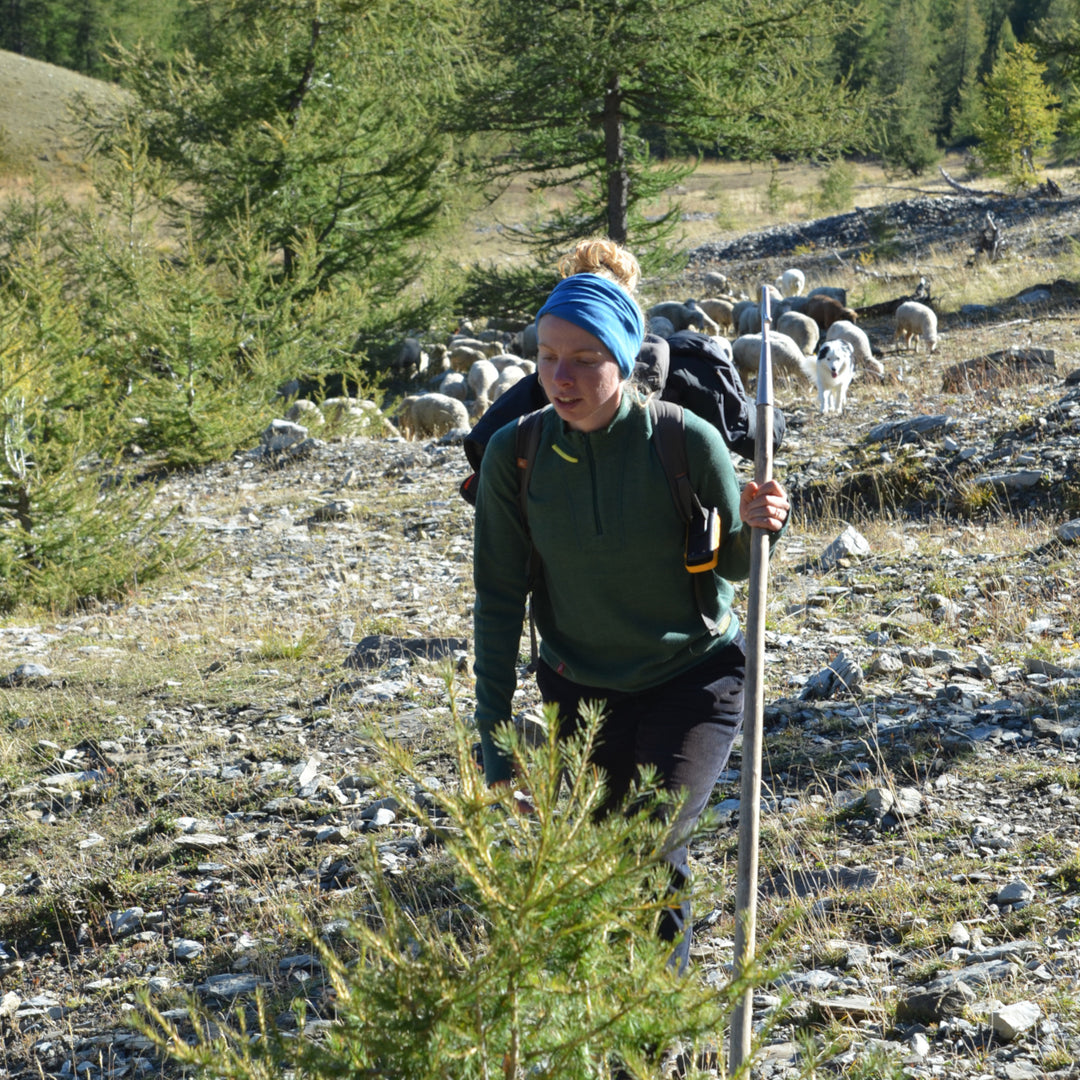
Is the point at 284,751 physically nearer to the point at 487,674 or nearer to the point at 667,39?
the point at 487,674

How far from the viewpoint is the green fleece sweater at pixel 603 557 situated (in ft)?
8.07

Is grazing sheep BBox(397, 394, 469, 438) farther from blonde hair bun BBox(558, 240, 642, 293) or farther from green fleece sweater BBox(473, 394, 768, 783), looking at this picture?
green fleece sweater BBox(473, 394, 768, 783)

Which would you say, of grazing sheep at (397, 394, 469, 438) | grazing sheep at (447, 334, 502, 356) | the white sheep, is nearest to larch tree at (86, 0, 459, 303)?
grazing sheep at (447, 334, 502, 356)

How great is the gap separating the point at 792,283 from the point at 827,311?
721 cm

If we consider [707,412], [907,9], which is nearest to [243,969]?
[707,412]

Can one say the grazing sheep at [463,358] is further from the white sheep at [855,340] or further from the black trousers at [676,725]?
the black trousers at [676,725]

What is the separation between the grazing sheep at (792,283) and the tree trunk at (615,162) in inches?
307

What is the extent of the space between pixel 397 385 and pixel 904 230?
760 inches

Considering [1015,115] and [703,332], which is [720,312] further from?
[1015,115]

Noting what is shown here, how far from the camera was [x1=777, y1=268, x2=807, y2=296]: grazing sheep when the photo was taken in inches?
1033

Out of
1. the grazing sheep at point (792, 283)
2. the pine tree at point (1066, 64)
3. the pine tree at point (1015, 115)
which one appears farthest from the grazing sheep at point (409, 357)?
the pine tree at point (1015, 115)

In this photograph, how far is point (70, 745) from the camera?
5.36 m

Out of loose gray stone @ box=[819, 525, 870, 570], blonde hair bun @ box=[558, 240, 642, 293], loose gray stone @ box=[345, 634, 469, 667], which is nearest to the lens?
blonde hair bun @ box=[558, 240, 642, 293]

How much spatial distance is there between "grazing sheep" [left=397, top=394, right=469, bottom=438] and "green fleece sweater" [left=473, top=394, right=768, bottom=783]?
11984 millimetres
